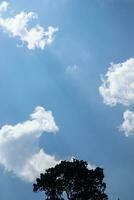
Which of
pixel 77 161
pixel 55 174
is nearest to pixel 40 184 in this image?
pixel 55 174

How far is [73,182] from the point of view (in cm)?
7194

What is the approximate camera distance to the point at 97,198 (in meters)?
71.8

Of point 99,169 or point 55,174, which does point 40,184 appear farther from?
point 99,169

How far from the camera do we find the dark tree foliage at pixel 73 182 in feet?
235

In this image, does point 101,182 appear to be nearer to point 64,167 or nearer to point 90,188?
point 90,188

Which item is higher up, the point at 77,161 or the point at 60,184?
the point at 77,161

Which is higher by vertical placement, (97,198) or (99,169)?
(99,169)

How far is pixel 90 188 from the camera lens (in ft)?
236

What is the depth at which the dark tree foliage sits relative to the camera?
235 feet

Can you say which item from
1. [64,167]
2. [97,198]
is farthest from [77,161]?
[97,198]

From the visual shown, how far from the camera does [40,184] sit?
242 ft

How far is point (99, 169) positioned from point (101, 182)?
8.44 feet

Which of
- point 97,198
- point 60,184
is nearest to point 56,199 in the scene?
point 60,184

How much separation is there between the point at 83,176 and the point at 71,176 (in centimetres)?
238
